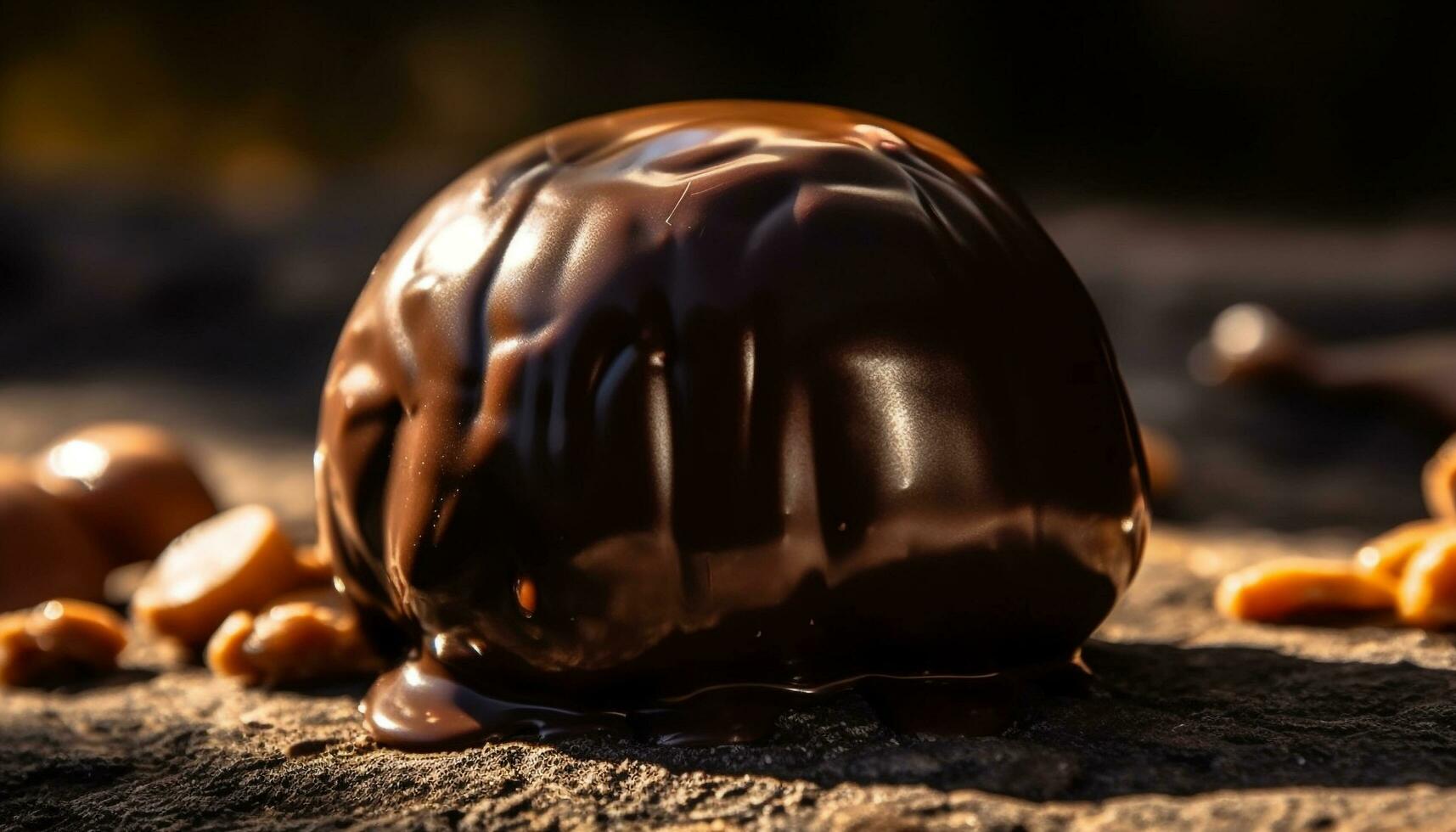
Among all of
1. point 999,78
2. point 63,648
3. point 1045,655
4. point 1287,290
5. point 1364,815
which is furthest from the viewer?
point 999,78

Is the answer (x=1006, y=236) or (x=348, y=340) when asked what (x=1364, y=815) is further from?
(x=348, y=340)

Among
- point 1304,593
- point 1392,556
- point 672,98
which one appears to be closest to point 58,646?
point 1304,593

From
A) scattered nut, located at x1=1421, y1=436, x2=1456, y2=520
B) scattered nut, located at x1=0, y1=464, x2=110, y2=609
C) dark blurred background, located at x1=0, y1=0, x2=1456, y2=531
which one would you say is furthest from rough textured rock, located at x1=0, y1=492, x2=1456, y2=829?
dark blurred background, located at x1=0, y1=0, x2=1456, y2=531

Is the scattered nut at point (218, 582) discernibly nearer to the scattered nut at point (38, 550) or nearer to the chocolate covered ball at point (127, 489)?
the scattered nut at point (38, 550)

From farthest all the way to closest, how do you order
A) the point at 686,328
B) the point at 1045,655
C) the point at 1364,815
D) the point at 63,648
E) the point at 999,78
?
1. the point at 999,78
2. the point at 63,648
3. the point at 1045,655
4. the point at 686,328
5. the point at 1364,815

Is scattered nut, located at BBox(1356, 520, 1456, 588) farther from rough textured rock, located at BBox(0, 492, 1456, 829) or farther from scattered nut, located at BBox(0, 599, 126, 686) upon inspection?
scattered nut, located at BBox(0, 599, 126, 686)

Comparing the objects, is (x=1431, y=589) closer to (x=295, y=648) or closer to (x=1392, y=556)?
(x=1392, y=556)

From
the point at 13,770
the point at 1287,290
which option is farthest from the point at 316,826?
the point at 1287,290
